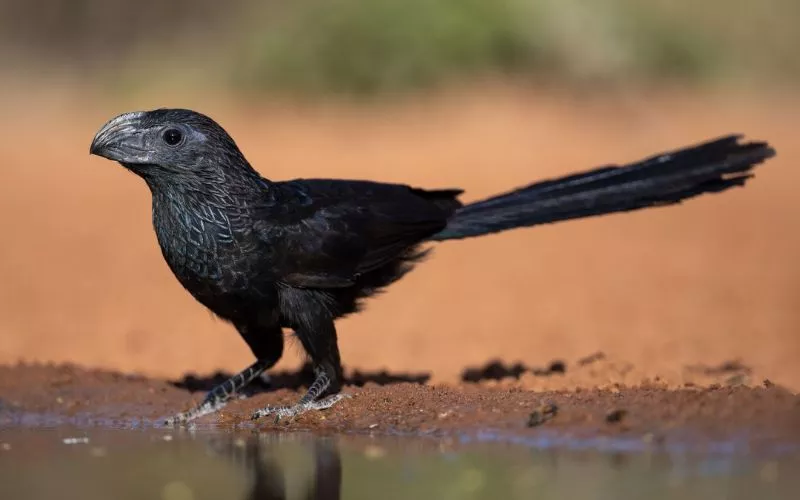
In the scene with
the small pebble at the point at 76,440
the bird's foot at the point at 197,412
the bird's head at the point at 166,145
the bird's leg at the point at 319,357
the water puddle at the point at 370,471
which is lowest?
the water puddle at the point at 370,471

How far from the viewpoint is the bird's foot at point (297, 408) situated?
538cm

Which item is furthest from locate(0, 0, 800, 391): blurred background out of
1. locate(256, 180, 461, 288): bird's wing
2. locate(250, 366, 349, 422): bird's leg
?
locate(250, 366, 349, 422): bird's leg

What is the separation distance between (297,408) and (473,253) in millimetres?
5462

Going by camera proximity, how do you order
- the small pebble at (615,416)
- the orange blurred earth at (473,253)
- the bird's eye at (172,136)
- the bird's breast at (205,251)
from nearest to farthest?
the small pebble at (615,416) < the bird's breast at (205,251) < the bird's eye at (172,136) < the orange blurred earth at (473,253)

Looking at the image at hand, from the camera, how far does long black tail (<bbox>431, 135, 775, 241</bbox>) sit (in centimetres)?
569

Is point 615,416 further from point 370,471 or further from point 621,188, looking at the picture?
point 621,188

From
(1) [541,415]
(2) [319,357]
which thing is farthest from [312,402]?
(1) [541,415]

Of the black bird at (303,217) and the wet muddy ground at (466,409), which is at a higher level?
the black bird at (303,217)

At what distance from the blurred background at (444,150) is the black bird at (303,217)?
42.5 inches

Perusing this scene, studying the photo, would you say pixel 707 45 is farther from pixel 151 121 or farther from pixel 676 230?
pixel 151 121

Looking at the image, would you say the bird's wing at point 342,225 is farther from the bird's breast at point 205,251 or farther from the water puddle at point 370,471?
the water puddle at point 370,471

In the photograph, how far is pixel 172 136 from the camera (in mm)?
5465

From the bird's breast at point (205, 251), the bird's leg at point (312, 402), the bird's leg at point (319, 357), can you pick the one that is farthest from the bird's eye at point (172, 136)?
the bird's leg at point (312, 402)

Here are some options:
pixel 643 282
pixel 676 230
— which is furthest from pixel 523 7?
pixel 643 282
